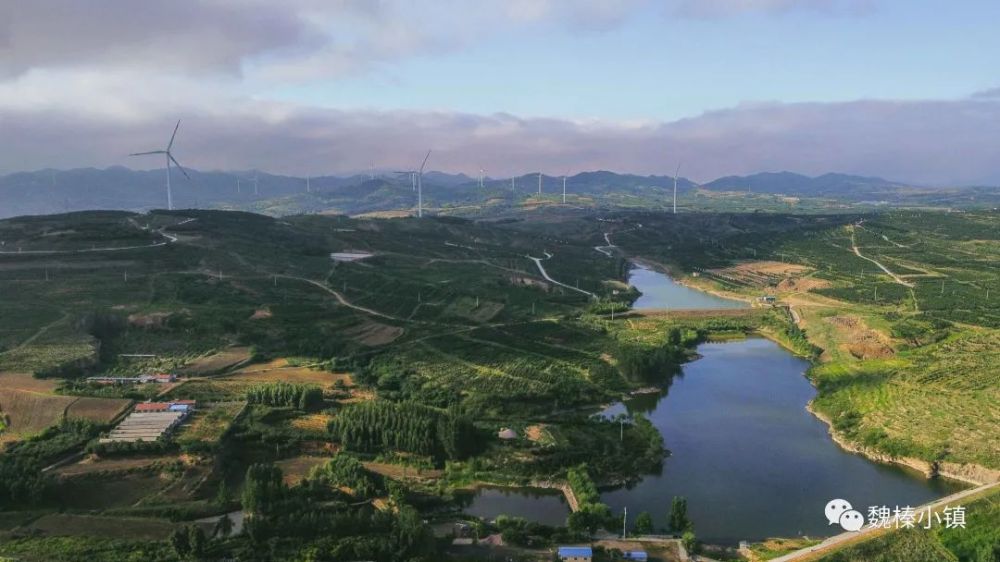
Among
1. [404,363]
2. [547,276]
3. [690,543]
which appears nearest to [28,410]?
[404,363]

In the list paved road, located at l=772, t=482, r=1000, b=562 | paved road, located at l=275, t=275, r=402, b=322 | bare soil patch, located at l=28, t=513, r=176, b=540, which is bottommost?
paved road, located at l=772, t=482, r=1000, b=562

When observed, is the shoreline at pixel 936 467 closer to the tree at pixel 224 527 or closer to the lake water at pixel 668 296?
the tree at pixel 224 527

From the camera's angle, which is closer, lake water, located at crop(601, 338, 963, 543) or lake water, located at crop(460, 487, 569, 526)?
lake water, located at crop(601, 338, 963, 543)

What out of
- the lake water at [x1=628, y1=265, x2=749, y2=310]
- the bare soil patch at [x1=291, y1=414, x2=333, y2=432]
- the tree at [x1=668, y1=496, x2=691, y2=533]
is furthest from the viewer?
the lake water at [x1=628, y1=265, x2=749, y2=310]

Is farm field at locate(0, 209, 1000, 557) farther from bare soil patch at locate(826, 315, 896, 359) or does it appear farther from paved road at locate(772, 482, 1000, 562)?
paved road at locate(772, 482, 1000, 562)

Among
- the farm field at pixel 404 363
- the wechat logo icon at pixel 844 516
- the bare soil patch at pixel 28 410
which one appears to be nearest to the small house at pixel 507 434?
the farm field at pixel 404 363

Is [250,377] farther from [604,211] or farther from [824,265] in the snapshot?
[604,211]

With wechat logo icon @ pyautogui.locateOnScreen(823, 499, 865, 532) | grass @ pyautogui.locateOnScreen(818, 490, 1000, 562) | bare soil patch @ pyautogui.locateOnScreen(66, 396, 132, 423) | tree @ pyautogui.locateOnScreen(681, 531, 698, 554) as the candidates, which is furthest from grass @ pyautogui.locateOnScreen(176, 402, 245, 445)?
wechat logo icon @ pyautogui.locateOnScreen(823, 499, 865, 532)
